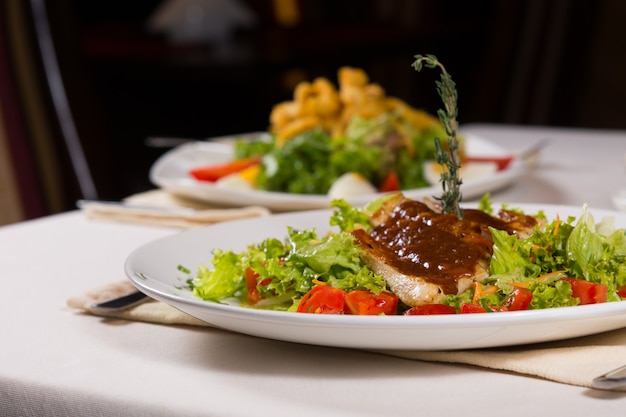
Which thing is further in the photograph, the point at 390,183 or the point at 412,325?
the point at 390,183

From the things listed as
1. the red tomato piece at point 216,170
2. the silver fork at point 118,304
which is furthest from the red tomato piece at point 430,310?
the red tomato piece at point 216,170

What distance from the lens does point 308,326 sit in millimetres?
1032

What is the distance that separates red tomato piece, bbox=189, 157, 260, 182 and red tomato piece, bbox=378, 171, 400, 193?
0.41 meters

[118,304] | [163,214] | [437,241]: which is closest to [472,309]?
[437,241]

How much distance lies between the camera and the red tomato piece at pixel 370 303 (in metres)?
1.16

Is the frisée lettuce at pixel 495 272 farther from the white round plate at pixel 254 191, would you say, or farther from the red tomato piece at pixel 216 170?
the red tomato piece at pixel 216 170

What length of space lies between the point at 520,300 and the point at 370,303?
0.64ft

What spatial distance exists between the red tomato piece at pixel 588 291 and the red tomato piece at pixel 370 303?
0.80 feet

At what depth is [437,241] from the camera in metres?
1.25

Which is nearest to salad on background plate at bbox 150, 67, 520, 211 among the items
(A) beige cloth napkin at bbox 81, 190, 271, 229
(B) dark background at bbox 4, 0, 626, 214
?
(A) beige cloth napkin at bbox 81, 190, 271, 229

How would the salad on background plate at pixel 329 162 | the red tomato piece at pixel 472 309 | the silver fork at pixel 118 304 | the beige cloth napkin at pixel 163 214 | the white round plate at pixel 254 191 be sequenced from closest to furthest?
the red tomato piece at pixel 472 309 → the silver fork at pixel 118 304 → the beige cloth napkin at pixel 163 214 → the white round plate at pixel 254 191 → the salad on background plate at pixel 329 162

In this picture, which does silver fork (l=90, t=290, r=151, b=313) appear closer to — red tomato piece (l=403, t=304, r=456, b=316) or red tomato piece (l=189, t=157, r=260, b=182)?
red tomato piece (l=403, t=304, r=456, b=316)

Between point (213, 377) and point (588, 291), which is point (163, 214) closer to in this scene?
point (213, 377)

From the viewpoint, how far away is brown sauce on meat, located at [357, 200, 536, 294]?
1190 mm
